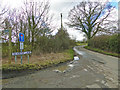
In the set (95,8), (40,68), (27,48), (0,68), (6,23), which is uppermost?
(95,8)

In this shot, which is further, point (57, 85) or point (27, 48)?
point (27, 48)

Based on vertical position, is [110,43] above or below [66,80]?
above

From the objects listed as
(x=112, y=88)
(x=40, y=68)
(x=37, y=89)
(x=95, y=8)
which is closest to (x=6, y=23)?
(x=40, y=68)

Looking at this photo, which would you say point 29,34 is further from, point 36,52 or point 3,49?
point 3,49

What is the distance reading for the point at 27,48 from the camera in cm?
755

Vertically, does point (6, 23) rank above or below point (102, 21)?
below

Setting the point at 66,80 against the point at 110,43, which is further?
the point at 110,43

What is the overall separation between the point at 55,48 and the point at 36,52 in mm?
3164

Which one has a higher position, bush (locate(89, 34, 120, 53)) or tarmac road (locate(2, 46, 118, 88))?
bush (locate(89, 34, 120, 53))

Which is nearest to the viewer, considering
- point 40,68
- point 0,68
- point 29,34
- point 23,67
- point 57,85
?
point 57,85

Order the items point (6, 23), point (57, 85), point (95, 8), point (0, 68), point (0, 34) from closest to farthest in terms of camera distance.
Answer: point (57, 85) < point (0, 68) < point (0, 34) < point (6, 23) < point (95, 8)

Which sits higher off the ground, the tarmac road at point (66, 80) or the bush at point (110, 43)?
the bush at point (110, 43)

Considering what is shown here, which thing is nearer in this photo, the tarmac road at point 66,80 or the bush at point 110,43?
the tarmac road at point 66,80

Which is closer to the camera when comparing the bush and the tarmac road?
the tarmac road
